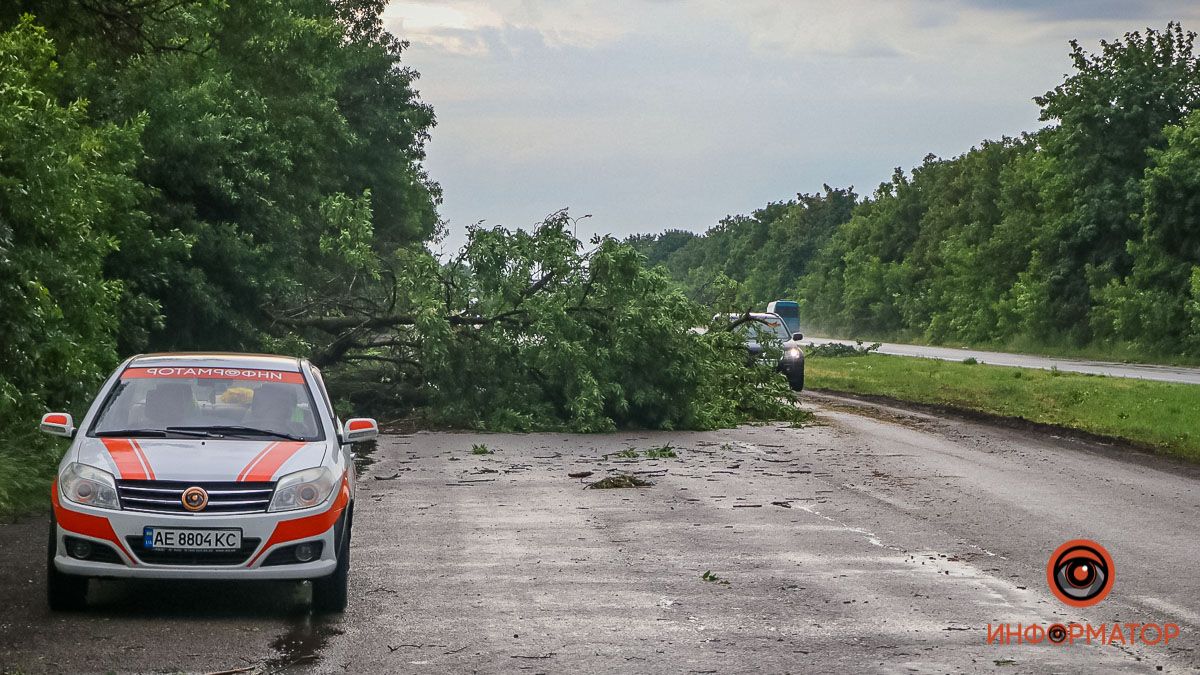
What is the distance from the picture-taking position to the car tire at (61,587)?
8727mm

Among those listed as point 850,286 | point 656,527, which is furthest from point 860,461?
point 850,286

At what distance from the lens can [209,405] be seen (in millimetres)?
10070

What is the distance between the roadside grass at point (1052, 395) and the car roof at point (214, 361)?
12988 millimetres

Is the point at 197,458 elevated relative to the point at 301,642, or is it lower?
elevated

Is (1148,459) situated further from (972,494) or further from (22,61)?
(22,61)

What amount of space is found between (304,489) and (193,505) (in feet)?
2.17

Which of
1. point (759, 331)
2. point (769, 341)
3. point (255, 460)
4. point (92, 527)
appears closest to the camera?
point (92, 527)

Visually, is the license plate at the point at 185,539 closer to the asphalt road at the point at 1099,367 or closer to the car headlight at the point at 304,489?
the car headlight at the point at 304,489

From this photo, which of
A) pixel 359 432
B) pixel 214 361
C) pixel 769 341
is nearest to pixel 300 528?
pixel 359 432

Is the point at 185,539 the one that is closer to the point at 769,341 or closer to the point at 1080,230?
the point at 769,341

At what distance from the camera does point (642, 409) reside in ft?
79.6

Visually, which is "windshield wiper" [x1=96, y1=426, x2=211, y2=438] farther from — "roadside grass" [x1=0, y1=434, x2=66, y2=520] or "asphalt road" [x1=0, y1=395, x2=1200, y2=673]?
"roadside grass" [x1=0, y1=434, x2=66, y2=520]

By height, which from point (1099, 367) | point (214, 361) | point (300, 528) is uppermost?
point (214, 361)

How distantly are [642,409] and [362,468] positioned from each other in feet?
23.6
